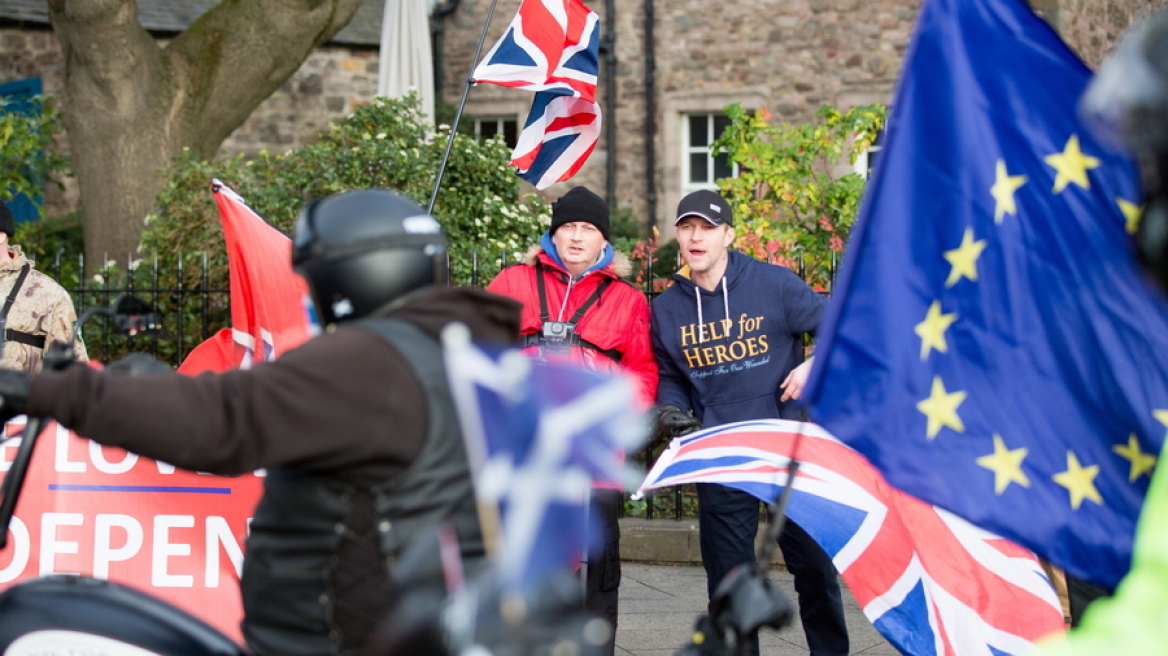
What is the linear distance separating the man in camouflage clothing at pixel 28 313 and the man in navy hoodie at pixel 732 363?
2.61 meters

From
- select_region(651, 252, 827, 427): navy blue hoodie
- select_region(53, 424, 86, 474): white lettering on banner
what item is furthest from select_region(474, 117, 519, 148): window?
select_region(53, 424, 86, 474): white lettering on banner

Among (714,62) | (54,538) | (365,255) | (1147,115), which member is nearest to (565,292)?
(54,538)

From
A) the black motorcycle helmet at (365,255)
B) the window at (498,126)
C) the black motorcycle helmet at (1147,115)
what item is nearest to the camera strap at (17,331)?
the black motorcycle helmet at (365,255)

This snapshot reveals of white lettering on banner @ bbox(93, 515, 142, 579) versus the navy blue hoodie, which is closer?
white lettering on banner @ bbox(93, 515, 142, 579)

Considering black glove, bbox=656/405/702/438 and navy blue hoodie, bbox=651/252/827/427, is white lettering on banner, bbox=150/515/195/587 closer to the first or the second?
black glove, bbox=656/405/702/438

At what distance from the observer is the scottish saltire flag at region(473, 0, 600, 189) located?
6125 mm

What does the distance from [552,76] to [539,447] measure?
461 cm

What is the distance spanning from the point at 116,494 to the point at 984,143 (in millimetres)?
3094

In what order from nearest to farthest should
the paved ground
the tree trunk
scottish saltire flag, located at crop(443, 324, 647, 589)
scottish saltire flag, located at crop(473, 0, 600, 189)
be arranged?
scottish saltire flag, located at crop(443, 324, 647, 589), the paved ground, scottish saltire flag, located at crop(473, 0, 600, 189), the tree trunk

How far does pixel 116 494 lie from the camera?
14.4ft

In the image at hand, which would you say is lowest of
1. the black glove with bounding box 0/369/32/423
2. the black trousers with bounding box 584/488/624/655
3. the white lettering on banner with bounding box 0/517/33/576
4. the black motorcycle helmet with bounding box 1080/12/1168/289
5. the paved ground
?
the paved ground

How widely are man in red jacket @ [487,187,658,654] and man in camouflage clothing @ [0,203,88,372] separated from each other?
206cm

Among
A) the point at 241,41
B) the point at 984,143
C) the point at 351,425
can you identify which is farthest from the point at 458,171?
the point at 351,425

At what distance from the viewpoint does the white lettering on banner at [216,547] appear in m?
4.36
